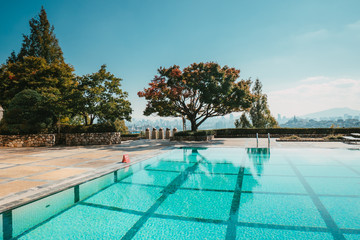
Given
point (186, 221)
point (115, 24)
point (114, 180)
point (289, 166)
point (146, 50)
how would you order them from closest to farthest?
point (186, 221), point (114, 180), point (289, 166), point (115, 24), point (146, 50)

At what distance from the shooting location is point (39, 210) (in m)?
4.02

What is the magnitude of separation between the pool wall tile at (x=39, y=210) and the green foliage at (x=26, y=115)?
13842 millimetres

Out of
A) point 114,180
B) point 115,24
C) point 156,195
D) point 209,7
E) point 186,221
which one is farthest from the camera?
point 115,24

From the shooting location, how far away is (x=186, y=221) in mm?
3695

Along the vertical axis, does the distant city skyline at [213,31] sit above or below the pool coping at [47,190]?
above

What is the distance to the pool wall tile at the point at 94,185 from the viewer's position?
5.10 meters

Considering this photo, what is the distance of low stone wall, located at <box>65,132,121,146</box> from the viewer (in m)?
16.4

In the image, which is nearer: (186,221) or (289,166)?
(186,221)

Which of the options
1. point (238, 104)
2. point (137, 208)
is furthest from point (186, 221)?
point (238, 104)

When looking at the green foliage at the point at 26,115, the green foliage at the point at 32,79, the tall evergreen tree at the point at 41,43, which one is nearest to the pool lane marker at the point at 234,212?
the green foliage at the point at 26,115

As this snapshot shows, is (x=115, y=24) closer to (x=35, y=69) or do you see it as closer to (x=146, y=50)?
(x=146, y=50)

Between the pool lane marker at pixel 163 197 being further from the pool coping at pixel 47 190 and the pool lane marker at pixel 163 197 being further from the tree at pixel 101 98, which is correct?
the tree at pixel 101 98

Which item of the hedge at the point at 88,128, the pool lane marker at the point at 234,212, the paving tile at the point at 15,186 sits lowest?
the pool lane marker at the point at 234,212

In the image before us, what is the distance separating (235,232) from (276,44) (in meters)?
14.0
